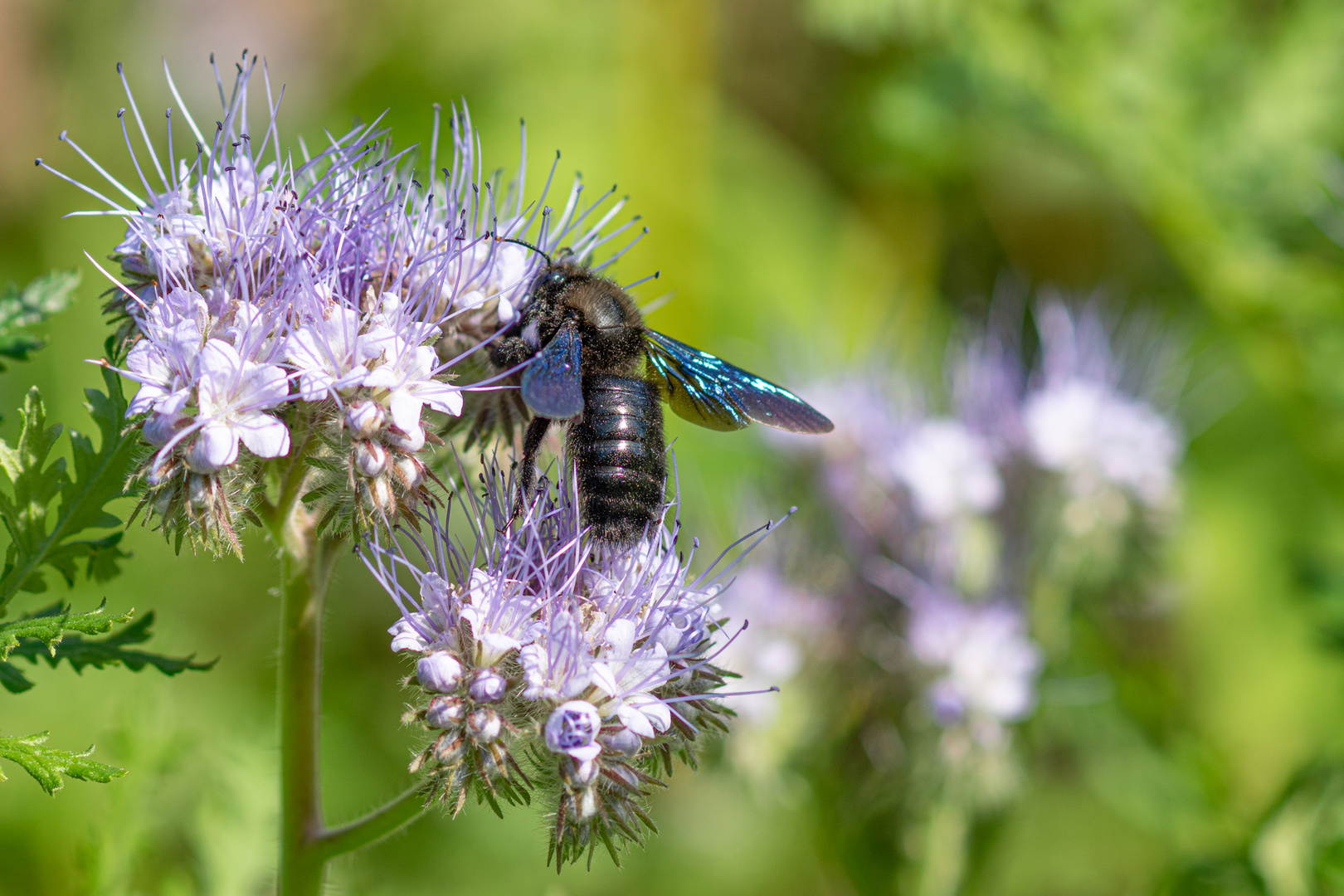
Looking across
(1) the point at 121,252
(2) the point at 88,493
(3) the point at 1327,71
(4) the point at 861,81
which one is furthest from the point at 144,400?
(4) the point at 861,81

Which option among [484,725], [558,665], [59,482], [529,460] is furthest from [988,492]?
[59,482]

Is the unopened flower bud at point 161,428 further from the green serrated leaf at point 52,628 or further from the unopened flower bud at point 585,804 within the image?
the unopened flower bud at point 585,804

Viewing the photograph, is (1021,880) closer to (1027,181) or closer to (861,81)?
(1027,181)

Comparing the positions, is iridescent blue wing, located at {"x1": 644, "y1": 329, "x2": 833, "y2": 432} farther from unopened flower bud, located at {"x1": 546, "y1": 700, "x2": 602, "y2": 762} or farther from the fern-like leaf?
the fern-like leaf

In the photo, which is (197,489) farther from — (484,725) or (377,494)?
(484,725)

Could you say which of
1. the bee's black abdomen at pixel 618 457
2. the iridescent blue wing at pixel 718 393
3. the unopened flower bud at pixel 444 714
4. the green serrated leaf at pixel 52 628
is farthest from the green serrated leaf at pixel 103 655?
the iridescent blue wing at pixel 718 393

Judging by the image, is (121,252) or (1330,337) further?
(1330,337)
